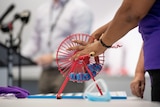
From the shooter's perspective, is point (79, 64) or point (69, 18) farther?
point (69, 18)

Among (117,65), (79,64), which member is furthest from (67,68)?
(117,65)

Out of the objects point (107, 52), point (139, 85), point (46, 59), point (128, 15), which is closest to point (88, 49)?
point (128, 15)

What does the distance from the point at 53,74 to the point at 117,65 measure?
835 millimetres

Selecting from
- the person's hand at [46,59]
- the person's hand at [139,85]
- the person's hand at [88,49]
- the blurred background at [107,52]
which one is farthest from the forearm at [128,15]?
the blurred background at [107,52]

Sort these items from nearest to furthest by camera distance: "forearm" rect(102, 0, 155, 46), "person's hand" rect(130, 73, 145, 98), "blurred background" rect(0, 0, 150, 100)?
"forearm" rect(102, 0, 155, 46)
"person's hand" rect(130, 73, 145, 98)
"blurred background" rect(0, 0, 150, 100)

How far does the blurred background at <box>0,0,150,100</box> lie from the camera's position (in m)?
3.04

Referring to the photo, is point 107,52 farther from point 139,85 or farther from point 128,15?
point 128,15

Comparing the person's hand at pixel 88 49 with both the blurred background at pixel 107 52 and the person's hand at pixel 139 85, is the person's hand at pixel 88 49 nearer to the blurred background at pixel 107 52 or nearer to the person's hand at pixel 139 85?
the person's hand at pixel 139 85

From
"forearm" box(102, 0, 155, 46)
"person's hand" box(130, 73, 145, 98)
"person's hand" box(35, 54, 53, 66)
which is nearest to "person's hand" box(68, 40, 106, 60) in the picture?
"forearm" box(102, 0, 155, 46)

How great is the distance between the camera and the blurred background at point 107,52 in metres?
3.04

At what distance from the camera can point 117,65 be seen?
10.3 ft

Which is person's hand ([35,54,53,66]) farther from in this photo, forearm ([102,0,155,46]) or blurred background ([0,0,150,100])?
forearm ([102,0,155,46])

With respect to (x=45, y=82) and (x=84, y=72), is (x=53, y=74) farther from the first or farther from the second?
(x=84, y=72)

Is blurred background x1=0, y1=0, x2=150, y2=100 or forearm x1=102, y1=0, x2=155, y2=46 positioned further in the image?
blurred background x1=0, y1=0, x2=150, y2=100
